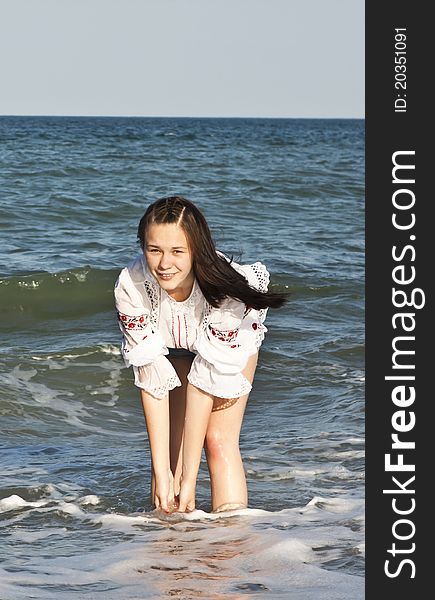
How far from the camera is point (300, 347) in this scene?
350 inches

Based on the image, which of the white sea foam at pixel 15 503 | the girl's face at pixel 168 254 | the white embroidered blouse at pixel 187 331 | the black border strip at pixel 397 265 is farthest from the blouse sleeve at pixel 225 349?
the white sea foam at pixel 15 503

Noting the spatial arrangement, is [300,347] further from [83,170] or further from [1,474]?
[83,170]

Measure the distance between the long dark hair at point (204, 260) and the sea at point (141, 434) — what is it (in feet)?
3.10

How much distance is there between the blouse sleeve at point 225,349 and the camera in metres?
4.56

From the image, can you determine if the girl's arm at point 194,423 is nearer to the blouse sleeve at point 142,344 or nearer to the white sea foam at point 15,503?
the blouse sleeve at point 142,344

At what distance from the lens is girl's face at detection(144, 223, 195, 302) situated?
14.6 ft

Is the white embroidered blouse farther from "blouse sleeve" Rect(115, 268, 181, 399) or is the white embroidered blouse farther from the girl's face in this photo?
the girl's face

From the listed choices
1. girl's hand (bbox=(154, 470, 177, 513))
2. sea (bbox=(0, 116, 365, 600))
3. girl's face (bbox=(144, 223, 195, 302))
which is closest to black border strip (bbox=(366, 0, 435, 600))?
sea (bbox=(0, 116, 365, 600))

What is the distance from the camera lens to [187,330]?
4.66m

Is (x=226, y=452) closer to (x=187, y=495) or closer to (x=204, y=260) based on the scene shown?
(x=187, y=495)

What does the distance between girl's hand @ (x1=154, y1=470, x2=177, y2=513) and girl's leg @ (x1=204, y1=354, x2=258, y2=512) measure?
19cm

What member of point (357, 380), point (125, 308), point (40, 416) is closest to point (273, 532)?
point (125, 308)

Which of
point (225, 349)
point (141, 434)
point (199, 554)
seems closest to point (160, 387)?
point (225, 349)

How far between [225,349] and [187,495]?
669 millimetres
